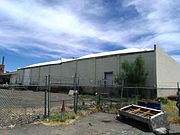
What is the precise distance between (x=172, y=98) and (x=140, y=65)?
4.56 metres

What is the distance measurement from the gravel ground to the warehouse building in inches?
347

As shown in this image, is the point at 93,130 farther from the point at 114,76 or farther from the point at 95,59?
the point at 95,59

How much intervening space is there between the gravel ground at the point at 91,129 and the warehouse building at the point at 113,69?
8822mm

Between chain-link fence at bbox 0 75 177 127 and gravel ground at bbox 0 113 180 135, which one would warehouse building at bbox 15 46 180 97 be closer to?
chain-link fence at bbox 0 75 177 127

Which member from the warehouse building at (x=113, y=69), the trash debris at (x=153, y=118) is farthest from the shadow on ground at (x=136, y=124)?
the warehouse building at (x=113, y=69)

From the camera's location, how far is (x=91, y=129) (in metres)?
9.85

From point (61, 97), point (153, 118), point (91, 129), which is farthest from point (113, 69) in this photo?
point (91, 129)

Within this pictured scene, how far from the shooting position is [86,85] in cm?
3294

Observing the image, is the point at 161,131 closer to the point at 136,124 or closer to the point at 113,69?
the point at 136,124

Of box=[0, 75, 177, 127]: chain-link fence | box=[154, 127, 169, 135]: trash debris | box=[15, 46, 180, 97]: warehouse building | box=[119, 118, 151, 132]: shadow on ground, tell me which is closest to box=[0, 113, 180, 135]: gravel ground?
box=[119, 118, 151, 132]: shadow on ground

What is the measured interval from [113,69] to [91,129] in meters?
20.8

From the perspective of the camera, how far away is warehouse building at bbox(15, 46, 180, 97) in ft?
85.5

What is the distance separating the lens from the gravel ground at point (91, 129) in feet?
29.5

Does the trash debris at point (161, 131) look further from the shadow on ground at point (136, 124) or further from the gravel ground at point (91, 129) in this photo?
the shadow on ground at point (136, 124)
